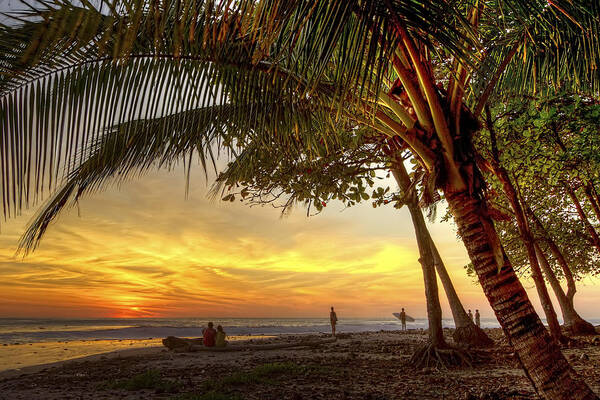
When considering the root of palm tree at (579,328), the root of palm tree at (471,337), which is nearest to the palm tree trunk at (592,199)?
the root of palm tree at (471,337)

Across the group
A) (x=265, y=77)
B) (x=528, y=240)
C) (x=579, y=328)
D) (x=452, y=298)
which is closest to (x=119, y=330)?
(x=452, y=298)

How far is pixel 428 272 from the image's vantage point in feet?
34.2

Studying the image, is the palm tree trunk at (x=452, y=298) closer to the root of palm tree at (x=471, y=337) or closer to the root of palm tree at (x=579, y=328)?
the root of palm tree at (x=471, y=337)

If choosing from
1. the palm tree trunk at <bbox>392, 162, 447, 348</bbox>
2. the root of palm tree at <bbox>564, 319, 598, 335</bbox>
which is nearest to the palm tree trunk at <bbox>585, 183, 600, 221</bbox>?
the palm tree trunk at <bbox>392, 162, 447, 348</bbox>

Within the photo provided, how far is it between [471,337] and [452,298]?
1.37 metres

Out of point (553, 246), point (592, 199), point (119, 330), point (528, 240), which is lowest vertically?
point (119, 330)

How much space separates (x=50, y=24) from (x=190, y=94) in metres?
1.25

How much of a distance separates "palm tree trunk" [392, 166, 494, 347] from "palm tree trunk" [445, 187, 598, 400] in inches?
276

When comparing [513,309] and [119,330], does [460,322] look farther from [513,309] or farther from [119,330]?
[119,330]

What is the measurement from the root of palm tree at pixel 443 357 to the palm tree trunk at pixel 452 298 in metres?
2.51

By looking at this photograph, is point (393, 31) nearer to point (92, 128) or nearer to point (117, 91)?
point (117, 91)

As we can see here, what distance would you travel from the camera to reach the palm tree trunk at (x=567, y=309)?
1472cm

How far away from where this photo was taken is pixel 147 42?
10.7 feet

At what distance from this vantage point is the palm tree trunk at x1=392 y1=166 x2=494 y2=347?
11000 mm
